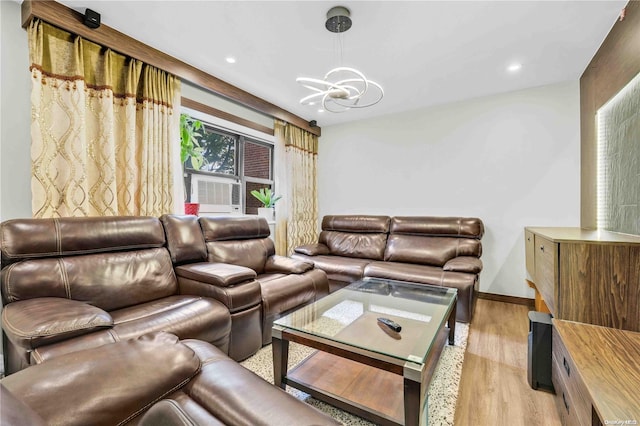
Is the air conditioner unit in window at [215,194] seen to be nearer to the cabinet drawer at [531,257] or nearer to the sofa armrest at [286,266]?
the sofa armrest at [286,266]

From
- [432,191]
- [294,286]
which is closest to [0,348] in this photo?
[294,286]

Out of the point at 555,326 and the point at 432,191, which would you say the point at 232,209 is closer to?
the point at 432,191

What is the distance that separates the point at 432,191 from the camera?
385 centimetres

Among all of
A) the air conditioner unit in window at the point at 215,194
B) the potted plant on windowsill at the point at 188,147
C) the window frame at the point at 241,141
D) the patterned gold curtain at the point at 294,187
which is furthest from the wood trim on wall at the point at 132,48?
the air conditioner unit in window at the point at 215,194

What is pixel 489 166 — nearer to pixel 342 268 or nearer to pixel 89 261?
pixel 342 268

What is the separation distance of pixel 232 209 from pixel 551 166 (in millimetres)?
3828

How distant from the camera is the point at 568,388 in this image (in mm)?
1252

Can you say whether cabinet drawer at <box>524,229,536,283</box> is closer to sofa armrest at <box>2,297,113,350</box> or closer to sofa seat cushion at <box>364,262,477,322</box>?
sofa seat cushion at <box>364,262,477,322</box>

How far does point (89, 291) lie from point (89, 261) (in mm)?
200

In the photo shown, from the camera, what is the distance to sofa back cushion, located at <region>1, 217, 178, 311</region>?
5.18 ft

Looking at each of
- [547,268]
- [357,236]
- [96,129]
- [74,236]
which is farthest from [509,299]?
[96,129]

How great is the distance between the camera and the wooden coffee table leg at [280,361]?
1.53 meters

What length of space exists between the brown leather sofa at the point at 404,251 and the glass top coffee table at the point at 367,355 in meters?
0.70

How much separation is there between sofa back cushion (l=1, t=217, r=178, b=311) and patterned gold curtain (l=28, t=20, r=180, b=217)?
393 mm
